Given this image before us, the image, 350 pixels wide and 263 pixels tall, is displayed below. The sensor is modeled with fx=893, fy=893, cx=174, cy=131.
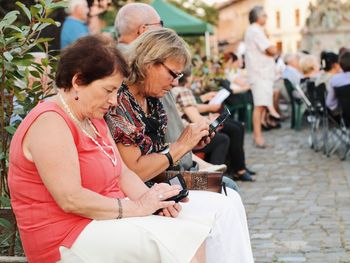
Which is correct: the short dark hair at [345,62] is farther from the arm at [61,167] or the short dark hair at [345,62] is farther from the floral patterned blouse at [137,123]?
the arm at [61,167]

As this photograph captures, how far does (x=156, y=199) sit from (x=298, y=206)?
4503 mm

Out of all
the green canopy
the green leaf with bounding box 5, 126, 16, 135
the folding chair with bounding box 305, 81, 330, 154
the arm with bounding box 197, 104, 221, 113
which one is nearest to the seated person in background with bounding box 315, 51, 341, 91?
the folding chair with bounding box 305, 81, 330, 154

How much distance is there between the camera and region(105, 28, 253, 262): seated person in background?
459 cm

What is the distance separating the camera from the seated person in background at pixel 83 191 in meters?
3.70

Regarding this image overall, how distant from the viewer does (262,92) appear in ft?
43.4

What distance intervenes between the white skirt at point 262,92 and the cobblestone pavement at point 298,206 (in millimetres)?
712

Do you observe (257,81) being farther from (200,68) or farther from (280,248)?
(280,248)

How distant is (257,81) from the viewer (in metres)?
→ 13.2

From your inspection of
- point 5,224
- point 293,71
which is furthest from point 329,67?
point 5,224

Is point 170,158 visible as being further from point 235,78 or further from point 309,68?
point 309,68

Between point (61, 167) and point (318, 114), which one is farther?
point (318, 114)

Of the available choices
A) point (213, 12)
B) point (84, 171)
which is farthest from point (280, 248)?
point (213, 12)

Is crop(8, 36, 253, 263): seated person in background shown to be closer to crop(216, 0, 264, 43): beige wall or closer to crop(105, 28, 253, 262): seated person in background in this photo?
crop(105, 28, 253, 262): seated person in background

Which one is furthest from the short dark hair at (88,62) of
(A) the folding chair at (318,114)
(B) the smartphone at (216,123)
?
A: (A) the folding chair at (318,114)
